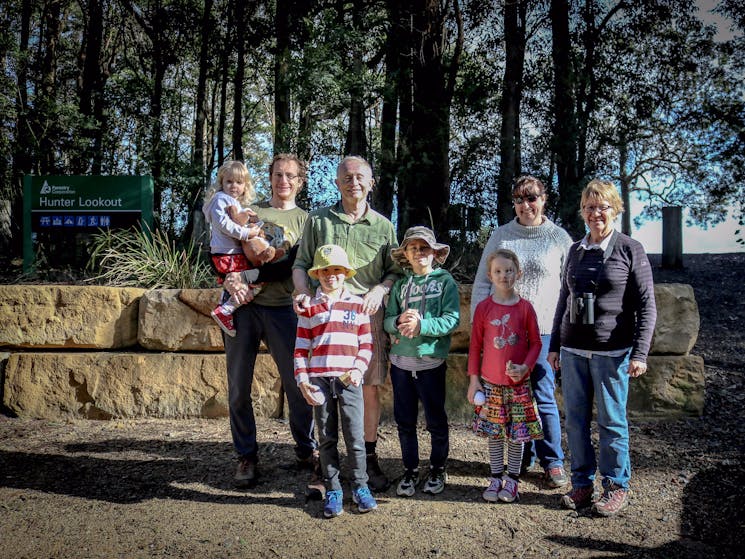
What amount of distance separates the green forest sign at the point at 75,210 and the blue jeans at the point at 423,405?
14.8 feet

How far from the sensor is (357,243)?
3586 millimetres

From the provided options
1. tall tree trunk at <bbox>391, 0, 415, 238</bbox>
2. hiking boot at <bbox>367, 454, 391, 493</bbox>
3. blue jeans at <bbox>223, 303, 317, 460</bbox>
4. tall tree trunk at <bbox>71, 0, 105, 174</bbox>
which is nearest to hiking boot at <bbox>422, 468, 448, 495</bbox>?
hiking boot at <bbox>367, 454, 391, 493</bbox>

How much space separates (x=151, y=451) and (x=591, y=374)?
3083mm

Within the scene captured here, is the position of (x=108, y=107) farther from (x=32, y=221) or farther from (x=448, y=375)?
(x=448, y=375)

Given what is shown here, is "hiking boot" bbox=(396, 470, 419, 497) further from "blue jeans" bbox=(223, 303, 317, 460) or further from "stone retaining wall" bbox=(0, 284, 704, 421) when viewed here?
"stone retaining wall" bbox=(0, 284, 704, 421)

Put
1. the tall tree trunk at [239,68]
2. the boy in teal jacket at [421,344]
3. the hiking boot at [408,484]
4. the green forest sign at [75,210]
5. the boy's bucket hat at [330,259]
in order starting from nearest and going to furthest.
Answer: the boy's bucket hat at [330,259] < the boy in teal jacket at [421,344] < the hiking boot at [408,484] < the green forest sign at [75,210] < the tall tree trunk at [239,68]

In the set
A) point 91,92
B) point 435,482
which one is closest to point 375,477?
point 435,482

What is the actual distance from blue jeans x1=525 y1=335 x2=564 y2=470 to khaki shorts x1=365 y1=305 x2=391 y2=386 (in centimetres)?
88

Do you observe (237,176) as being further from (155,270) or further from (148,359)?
(155,270)

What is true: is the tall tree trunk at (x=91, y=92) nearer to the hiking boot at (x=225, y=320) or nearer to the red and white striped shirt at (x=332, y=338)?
the hiking boot at (x=225, y=320)

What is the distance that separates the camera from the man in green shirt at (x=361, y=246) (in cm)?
353

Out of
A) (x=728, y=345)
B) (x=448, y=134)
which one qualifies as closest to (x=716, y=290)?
(x=728, y=345)

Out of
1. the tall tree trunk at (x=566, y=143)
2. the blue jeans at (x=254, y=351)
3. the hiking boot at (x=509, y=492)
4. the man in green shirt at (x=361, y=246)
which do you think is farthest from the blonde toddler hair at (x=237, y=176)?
the tall tree trunk at (x=566, y=143)

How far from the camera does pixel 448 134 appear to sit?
7098mm
